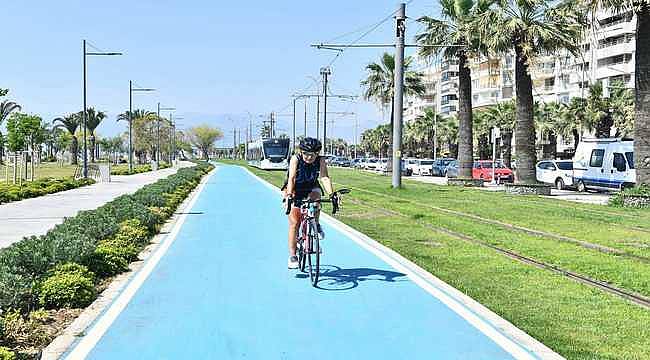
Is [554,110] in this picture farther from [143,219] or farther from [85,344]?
[85,344]

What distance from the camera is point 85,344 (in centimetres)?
685

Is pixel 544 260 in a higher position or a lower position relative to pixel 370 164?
lower

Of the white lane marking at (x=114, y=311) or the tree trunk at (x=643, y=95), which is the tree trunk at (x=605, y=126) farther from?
the white lane marking at (x=114, y=311)

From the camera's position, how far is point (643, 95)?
25.4 meters

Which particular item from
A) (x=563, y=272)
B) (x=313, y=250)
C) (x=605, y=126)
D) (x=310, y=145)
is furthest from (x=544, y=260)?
(x=605, y=126)

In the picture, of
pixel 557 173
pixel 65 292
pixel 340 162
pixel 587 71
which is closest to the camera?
pixel 65 292

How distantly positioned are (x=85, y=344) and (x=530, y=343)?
12.5ft

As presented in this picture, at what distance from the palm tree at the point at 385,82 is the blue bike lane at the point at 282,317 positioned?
51.2m

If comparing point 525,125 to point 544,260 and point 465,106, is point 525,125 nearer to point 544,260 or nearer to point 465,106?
point 465,106

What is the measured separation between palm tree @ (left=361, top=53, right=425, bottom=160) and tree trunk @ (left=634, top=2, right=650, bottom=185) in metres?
37.3

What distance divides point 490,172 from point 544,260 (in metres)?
40.1

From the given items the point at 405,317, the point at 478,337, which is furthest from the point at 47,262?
the point at 478,337

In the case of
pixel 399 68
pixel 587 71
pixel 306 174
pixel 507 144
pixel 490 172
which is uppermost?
pixel 587 71

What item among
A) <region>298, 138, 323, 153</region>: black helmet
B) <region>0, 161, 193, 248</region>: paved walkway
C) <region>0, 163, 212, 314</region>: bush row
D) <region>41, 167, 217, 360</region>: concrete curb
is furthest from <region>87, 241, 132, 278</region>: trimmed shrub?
<region>0, 161, 193, 248</region>: paved walkway
